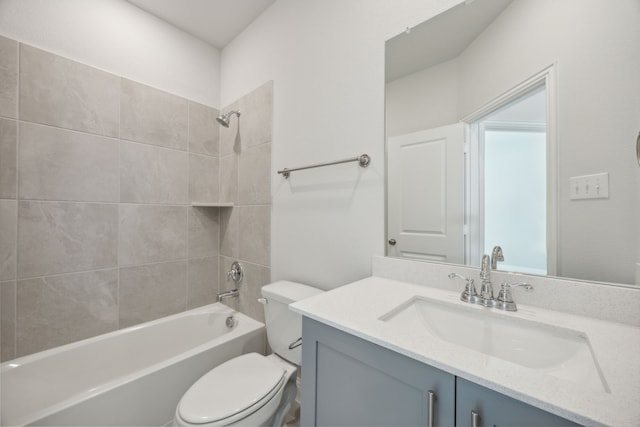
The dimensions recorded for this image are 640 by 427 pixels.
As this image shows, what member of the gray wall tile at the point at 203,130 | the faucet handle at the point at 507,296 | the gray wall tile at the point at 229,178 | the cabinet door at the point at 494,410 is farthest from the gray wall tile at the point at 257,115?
the cabinet door at the point at 494,410

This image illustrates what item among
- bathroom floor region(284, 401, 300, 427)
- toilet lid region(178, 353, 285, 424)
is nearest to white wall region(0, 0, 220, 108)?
toilet lid region(178, 353, 285, 424)

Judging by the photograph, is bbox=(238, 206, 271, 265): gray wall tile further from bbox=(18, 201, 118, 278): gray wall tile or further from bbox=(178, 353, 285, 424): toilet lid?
bbox=(18, 201, 118, 278): gray wall tile

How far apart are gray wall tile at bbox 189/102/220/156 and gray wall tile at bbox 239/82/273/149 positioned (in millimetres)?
322

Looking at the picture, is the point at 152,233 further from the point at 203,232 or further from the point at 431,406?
the point at 431,406

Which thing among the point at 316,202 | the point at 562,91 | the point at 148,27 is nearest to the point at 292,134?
the point at 316,202

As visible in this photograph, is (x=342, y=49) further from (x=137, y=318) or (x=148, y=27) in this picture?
(x=137, y=318)

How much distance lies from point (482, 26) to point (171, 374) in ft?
6.72

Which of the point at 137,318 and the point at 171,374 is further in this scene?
the point at 137,318

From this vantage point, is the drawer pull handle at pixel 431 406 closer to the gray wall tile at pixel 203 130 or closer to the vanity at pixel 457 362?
the vanity at pixel 457 362

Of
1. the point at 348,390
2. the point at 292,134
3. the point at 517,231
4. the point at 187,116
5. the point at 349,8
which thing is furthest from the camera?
the point at 187,116

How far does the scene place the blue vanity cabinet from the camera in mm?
439

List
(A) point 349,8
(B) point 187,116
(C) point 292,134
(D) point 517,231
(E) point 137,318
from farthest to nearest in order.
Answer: (B) point 187,116 → (E) point 137,318 → (C) point 292,134 → (A) point 349,8 → (D) point 517,231

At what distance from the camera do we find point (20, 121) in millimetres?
1246

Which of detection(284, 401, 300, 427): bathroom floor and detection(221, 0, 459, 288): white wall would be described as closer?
detection(221, 0, 459, 288): white wall
